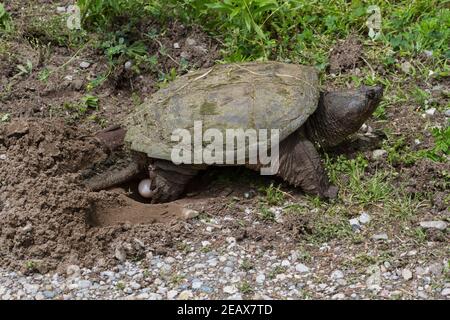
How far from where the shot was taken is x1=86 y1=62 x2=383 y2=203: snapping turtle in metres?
4.46

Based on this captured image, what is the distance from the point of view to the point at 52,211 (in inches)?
163

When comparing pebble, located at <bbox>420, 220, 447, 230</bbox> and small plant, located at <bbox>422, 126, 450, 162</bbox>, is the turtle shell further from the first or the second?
pebble, located at <bbox>420, 220, 447, 230</bbox>

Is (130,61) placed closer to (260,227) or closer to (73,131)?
(73,131)

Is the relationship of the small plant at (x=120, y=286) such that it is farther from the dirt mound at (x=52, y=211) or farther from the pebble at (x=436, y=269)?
the pebble at (x=436, y=269)

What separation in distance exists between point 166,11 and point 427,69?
203cm

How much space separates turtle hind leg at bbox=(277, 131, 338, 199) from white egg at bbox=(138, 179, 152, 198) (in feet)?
2.88

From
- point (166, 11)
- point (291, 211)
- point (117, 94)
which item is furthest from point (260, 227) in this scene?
point (166, 11)

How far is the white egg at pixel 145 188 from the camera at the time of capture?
192 inches

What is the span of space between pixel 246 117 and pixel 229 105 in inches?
5.3

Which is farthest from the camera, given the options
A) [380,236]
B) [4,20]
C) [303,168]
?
[4,20]

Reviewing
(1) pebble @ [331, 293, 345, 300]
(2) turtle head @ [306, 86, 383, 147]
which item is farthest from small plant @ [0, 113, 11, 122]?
(1) pebble @ [331, 293, 345, 300]

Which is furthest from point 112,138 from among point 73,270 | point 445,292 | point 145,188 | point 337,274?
point 445,292

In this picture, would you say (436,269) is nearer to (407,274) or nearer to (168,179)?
(407,274)

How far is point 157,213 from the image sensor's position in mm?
4438
